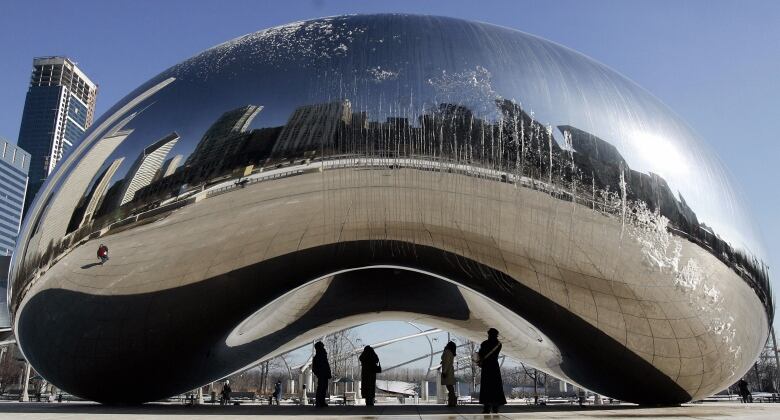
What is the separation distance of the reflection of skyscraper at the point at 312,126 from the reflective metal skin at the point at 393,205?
0.02 metres

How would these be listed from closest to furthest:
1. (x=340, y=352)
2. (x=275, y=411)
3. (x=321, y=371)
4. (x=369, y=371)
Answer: (x=275, y=411) < (x=321, y=371) < (x=369, y=371) < (x=340, y=352)

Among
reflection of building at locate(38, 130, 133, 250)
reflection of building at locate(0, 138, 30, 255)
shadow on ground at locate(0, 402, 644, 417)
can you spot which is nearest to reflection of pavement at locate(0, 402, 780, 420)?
shadow on ground at locate(0, 402, 644, 417)

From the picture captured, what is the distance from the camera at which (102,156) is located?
791 centimetres

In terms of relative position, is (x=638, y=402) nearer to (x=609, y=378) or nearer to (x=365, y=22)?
(x=609, y=378)

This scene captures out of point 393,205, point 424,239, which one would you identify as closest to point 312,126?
point 393,205

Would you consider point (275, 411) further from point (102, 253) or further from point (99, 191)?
point (99, 191)

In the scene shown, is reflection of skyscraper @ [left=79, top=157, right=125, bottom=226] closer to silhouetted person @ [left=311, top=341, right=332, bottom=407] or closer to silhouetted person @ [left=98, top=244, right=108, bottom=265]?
silhouetted person @ [left=98, top=244, right=108, bottom=265]

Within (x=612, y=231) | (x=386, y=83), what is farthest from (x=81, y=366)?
(x=612, y=231)

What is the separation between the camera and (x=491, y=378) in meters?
7.93

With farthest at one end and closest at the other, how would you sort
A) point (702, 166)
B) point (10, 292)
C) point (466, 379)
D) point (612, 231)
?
1. point (466, 379)
2. point (10, 292)
3. point (702, 166)
4. point (612, 231)

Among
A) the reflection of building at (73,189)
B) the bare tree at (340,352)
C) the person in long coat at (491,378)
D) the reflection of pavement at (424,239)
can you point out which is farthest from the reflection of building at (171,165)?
the bare tree at (340,352)

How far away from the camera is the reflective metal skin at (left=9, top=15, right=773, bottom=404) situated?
738cm

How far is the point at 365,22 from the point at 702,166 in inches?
202

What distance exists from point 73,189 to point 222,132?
7.40 feet
